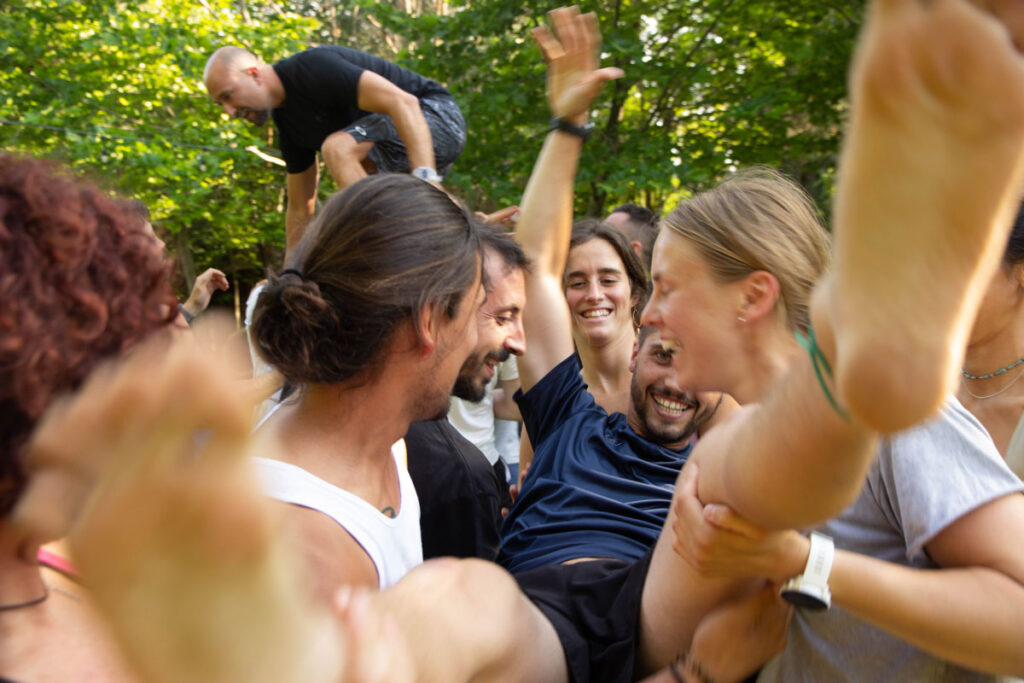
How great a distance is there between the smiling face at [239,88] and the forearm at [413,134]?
2.35ft

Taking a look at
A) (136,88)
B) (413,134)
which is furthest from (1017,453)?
(136,88)

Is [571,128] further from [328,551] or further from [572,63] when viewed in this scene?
[328,551]

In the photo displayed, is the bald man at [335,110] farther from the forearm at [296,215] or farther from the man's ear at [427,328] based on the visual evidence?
the man's ear at [427,328]

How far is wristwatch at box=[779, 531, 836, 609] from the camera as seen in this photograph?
1.20m

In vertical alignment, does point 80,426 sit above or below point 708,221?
above

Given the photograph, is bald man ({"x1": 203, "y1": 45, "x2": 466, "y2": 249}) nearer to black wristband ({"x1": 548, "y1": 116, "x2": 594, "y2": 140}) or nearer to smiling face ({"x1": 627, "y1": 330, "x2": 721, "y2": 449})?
black wristband ({"x1": 548, "y1": 116, "x2": 594, "y2": 140})

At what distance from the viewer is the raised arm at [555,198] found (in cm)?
247

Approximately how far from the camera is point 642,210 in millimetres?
4477

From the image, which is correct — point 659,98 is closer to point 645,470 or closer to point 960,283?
point 645,470

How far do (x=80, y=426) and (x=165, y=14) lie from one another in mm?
10720

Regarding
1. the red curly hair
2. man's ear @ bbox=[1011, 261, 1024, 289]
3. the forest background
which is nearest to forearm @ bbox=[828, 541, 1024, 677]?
the red curly hair

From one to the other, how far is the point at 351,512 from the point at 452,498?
83cm

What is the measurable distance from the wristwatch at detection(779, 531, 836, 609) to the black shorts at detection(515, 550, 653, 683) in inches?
15.6

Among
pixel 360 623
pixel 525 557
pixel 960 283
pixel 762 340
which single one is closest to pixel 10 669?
pixel 360 623
